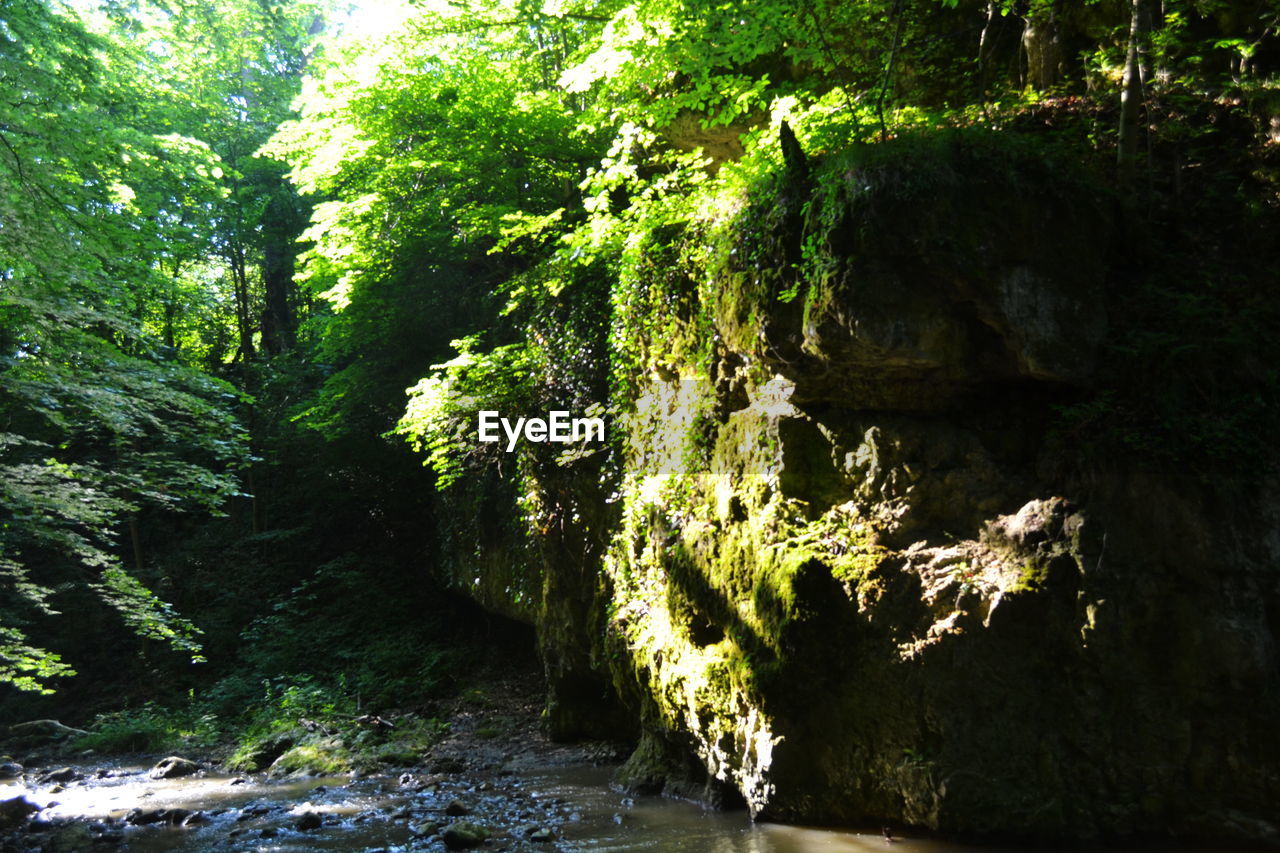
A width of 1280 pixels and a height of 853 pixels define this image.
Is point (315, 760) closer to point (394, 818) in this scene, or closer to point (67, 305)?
point (394, 818)

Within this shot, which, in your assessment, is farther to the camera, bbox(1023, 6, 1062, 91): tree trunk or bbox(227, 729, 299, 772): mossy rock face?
bbox(227, 729, 299, 772): mossy rock face

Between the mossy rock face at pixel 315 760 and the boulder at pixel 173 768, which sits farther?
the boulder at pixel 173 768

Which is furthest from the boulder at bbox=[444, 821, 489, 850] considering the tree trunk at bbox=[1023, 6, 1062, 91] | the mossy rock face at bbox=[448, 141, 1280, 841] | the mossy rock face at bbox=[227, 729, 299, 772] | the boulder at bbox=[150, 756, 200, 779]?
the tree trunk at bbox=[1023, 6, 1062, 91]

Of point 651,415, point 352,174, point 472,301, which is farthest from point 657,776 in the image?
point 352,174

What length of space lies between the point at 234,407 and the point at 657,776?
13473 millimetres

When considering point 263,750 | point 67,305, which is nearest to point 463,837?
point 67,305

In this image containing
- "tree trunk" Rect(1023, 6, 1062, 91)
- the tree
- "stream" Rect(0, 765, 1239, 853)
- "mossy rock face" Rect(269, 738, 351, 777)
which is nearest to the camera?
the tree

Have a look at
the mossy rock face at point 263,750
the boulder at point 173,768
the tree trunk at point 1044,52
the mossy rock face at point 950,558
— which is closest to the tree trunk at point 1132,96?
the mossy rock face at point 950,558

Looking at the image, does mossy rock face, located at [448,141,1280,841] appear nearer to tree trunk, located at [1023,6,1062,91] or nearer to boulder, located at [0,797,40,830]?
tree trunk, located at [1023,6,1062,91]

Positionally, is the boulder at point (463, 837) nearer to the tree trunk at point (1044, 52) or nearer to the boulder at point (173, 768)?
the boulder at point (173, 768)

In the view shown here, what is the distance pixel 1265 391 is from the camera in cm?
516

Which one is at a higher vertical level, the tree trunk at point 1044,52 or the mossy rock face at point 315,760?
the tree trunk at point 1044,52

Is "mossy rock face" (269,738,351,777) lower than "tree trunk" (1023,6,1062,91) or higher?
lower

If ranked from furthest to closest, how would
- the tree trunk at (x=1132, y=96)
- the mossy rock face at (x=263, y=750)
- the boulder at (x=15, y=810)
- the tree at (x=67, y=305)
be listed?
the mossy rock face at (x=263, y=750) → the boulder at (x=15, y=810) → the tree trunk at (x=1132, y=96) → the tree at (x=67, y=305)
